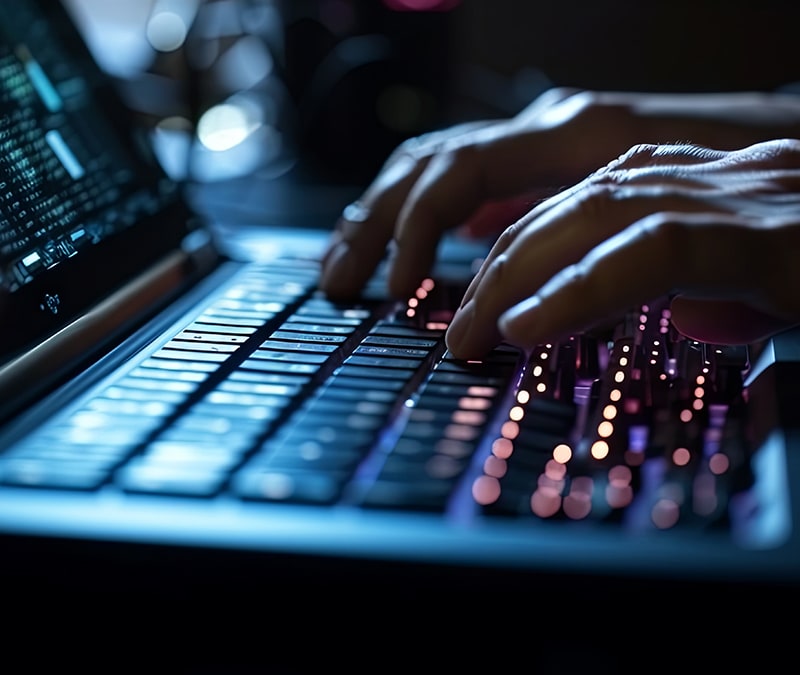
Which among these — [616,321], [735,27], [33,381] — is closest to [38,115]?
[33,381]

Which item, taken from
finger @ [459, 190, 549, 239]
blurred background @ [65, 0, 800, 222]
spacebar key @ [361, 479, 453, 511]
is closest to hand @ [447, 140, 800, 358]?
spacebar key @ [361, 479, 453, 511]

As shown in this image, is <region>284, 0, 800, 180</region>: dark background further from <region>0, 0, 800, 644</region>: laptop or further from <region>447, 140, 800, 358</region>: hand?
<region>447, 140, 800, 358</region>: hand

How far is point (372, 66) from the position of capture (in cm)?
121

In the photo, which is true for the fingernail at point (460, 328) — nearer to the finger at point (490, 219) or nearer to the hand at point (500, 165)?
the hand at point (500, 165)

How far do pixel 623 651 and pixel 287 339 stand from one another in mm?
307

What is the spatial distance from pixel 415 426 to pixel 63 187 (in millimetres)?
337

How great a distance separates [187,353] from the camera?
0.55 m

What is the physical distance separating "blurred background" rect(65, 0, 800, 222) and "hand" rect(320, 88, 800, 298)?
34cm

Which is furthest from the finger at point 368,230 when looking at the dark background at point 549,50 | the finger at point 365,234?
the dark background at point 549,50

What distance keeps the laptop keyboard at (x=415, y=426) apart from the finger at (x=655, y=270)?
50 millimetres

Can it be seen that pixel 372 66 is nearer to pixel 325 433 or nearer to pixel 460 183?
pixel 460 183

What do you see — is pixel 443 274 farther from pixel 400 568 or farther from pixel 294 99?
pixel 294 99

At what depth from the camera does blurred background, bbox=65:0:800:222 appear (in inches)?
47.8

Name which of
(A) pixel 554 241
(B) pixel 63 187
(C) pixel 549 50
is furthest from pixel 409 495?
(C) pixel 549 50
